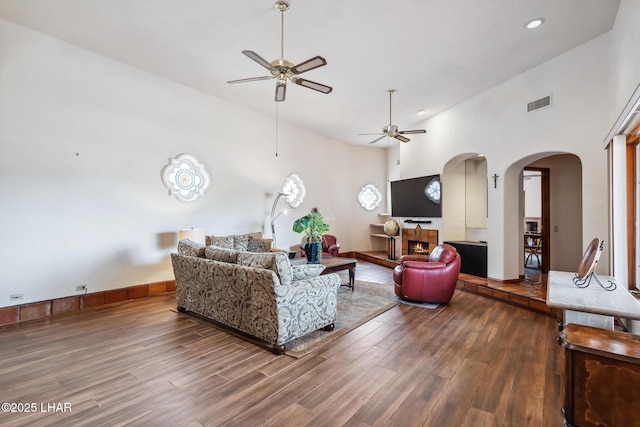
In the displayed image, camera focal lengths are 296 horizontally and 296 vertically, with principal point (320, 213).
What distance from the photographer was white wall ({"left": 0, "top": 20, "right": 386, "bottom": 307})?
12.5 feet

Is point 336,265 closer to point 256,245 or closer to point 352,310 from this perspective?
point 352,310

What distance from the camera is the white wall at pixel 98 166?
150 inches

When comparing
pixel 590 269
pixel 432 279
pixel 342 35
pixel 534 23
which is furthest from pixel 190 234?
pixel 534 23

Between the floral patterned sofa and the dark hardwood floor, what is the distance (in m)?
0.20

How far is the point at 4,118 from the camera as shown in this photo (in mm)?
3721

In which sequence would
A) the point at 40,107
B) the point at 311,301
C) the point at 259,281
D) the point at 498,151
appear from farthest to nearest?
1. the point at 498,151
2. the point at 40,107
3. the point at 311,301
4. the point at 259,281

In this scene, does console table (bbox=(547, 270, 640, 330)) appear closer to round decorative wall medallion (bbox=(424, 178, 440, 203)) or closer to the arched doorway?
the arched doorway

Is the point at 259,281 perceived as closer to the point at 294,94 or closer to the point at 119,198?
the point at 119,198

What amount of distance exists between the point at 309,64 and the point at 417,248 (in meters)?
5.39

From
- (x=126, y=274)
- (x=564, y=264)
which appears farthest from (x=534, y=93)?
(x=126, y=274)

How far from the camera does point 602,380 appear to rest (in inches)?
70.3

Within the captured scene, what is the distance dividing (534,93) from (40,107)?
7.17 m

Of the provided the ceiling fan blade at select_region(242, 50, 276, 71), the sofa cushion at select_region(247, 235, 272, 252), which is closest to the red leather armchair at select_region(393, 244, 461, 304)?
the sofa cushion at select_region(247, 235, 272, 252)

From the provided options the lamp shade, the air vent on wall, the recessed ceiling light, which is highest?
the recessed ceiling light
